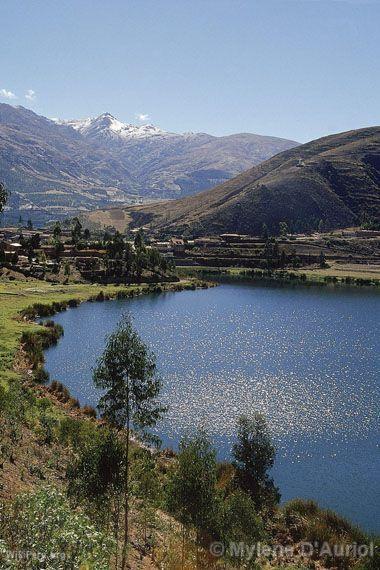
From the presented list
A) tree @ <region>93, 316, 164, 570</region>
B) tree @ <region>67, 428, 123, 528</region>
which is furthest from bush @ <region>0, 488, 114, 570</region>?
tree @ <region>93, 316, 164, 570</region>

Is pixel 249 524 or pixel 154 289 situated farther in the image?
pixel 154 289

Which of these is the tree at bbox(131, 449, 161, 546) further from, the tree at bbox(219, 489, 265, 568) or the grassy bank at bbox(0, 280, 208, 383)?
the grassy bank at bbox(0, 280, 208, 383)

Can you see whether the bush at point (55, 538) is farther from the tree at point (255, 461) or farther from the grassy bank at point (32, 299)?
the grassy bank at point (32, 299)

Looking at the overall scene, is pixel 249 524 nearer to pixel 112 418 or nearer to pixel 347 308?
pixel 112 418

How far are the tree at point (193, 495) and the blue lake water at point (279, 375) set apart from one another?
17.8 meters

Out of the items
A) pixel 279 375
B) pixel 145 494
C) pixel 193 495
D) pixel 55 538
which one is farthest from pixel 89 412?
pixel 55 538

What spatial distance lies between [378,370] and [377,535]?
50.8 metres

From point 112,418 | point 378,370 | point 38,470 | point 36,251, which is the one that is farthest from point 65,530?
point 36,251

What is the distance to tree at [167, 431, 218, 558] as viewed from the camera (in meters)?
28.8

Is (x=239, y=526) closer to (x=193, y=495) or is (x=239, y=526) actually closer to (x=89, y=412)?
(x=193, y=495)

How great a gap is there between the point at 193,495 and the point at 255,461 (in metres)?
14.1

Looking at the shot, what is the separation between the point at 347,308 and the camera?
151750 mm

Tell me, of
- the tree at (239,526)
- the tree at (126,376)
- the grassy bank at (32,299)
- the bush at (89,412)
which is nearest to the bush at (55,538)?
the tree at (239,526)

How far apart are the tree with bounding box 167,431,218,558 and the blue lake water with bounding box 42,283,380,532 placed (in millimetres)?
17819
